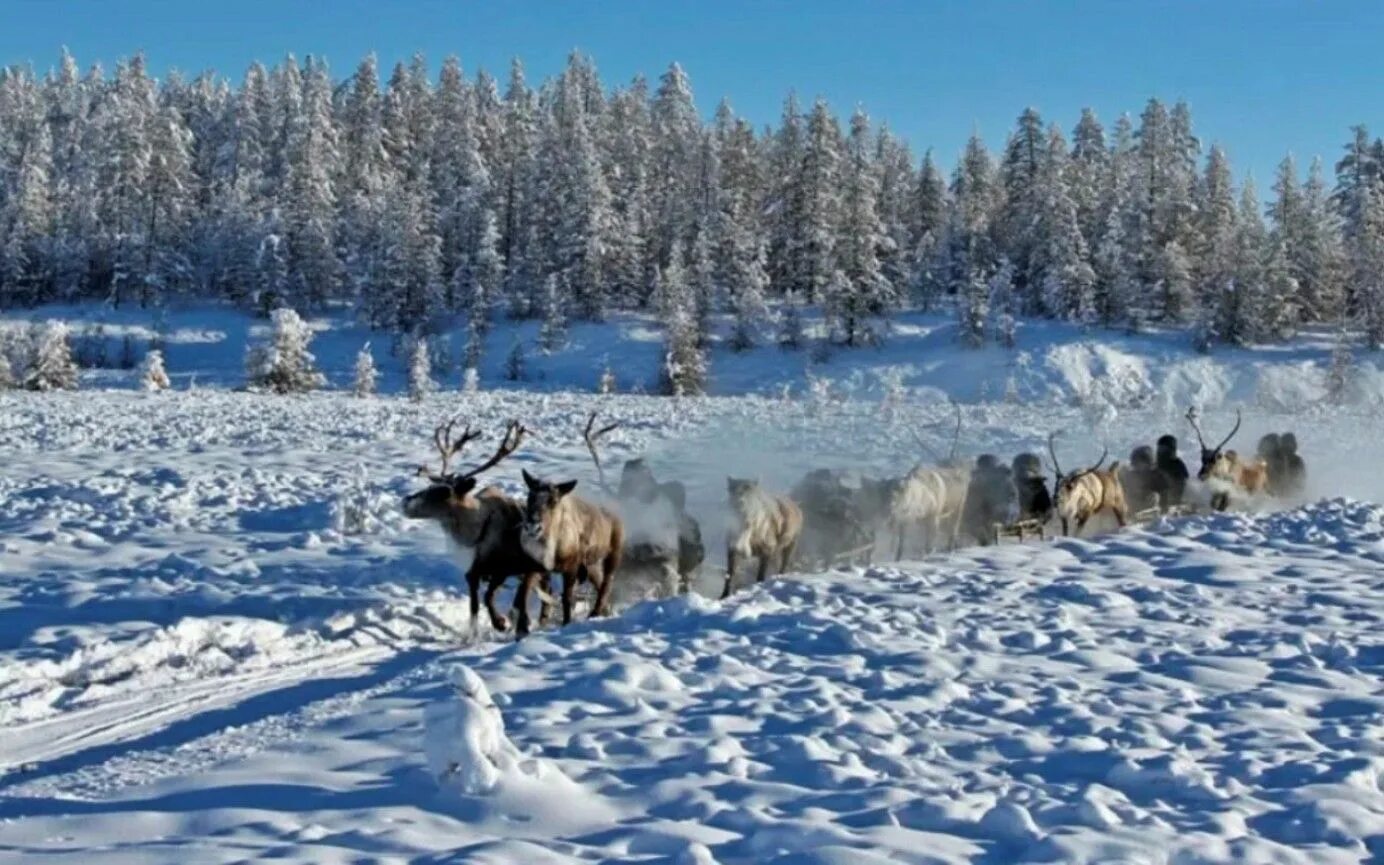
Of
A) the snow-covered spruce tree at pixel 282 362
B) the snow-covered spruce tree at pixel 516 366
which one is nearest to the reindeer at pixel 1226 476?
the snow-covered spruce tree at pixel 282 362

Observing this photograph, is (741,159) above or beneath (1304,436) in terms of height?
above

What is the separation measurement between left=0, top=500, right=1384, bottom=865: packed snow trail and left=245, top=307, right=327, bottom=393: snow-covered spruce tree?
38.9 meters

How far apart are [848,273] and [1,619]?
56.9 m

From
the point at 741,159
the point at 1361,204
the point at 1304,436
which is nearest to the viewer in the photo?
the point at 1304,436

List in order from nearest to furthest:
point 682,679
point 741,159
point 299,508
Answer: point 682,679, point 299,508, point 741,159

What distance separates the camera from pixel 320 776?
682cm

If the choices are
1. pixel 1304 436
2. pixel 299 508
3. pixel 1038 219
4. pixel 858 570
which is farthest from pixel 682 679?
pixel 1038 219

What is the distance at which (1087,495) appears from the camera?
58.0ft

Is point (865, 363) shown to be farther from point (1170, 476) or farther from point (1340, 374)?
point (1170, 476)

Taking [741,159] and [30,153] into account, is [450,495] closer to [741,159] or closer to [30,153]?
[741,159]

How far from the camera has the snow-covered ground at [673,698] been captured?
6.24m

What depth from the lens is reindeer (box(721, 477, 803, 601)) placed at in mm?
13344

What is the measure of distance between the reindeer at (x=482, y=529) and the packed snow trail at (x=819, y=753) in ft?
3.43

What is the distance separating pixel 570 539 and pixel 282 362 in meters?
38.5
